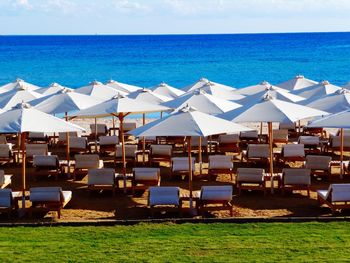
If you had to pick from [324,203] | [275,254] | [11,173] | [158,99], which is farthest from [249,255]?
[158,99]

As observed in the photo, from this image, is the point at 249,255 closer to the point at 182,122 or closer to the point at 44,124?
the point at 182,122

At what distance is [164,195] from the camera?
40.3 ft

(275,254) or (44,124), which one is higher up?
(44,124)

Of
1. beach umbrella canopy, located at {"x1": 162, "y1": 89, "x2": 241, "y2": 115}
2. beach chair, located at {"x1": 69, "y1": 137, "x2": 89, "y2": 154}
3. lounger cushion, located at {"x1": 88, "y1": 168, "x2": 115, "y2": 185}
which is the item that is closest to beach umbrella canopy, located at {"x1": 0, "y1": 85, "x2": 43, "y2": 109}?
beach chair, located at {"x1": 69, "y1": 137, "x2": 89, "y2": 154}

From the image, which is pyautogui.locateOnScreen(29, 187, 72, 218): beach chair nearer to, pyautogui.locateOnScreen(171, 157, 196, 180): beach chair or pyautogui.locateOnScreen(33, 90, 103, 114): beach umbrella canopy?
pyautogui.locateOnScreen(171, 157, 196, 180): beach chair

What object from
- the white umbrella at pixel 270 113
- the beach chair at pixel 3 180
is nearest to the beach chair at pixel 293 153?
the white umbrella at pixel 270 113

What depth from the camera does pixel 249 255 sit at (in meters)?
9.75

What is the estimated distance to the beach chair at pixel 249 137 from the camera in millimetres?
20156

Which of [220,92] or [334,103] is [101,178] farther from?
[220,92]

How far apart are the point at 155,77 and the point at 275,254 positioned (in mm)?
67347

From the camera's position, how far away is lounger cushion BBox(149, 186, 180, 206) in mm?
12242

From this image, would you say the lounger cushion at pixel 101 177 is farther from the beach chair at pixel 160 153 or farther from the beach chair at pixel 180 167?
the beach chair at pixel 160 153

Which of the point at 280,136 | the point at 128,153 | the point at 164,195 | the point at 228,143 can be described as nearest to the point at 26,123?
the point at 164,195

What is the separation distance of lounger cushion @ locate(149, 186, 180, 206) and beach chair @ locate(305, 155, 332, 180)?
14.7 ft
